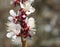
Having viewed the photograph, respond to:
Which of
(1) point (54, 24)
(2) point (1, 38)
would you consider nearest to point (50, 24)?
(1) point (54, 24)

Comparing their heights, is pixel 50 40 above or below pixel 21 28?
below

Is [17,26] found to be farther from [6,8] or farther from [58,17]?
[58,17]

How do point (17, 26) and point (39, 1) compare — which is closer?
point (17, 26)

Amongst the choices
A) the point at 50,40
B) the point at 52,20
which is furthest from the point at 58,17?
the point at 50,40

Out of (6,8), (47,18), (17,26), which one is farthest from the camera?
(47,18)

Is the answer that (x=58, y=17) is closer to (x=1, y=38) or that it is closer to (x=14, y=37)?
(x=1, y=38)

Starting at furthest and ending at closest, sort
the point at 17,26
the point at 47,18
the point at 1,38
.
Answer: the point at 47,18 → the point at 1,38 → the point at 17,26
